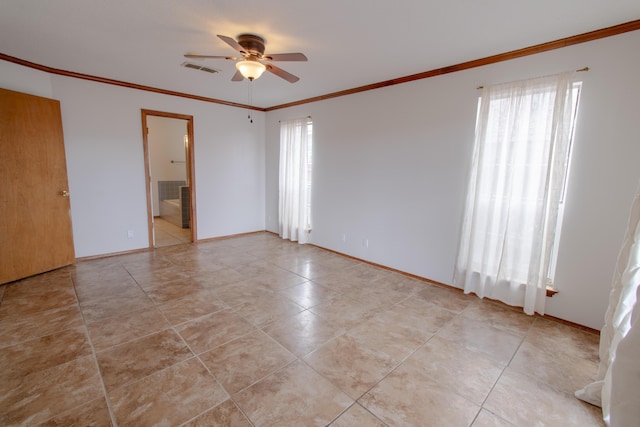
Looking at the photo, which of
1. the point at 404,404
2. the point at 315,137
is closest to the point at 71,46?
the point at 315,137

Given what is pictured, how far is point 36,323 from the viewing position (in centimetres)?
244

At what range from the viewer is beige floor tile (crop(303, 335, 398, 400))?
1.85 metres

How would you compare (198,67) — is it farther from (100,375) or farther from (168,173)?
(168,173)

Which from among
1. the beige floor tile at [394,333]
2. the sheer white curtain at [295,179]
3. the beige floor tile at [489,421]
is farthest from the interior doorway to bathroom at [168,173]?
the beige floor tile at [489,421]

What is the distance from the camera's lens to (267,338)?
2.32 metres

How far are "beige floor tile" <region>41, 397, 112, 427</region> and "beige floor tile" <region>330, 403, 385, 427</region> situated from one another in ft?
4.06

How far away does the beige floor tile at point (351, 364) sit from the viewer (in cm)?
185

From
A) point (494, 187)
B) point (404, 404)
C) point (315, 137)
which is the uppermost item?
point (315, 137)

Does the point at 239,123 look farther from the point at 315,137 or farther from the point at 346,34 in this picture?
the point at 346,34

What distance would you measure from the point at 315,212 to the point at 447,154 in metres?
2.43

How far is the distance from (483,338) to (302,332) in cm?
155

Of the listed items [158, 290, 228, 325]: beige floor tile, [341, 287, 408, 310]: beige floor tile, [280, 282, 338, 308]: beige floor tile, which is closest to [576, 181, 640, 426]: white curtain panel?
[341, 287, 408, 310]: beige floor tile

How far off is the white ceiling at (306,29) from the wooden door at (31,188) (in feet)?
2.10

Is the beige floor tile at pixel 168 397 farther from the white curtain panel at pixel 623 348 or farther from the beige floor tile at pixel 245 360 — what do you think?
the white curtain panel at pixel 623 348
